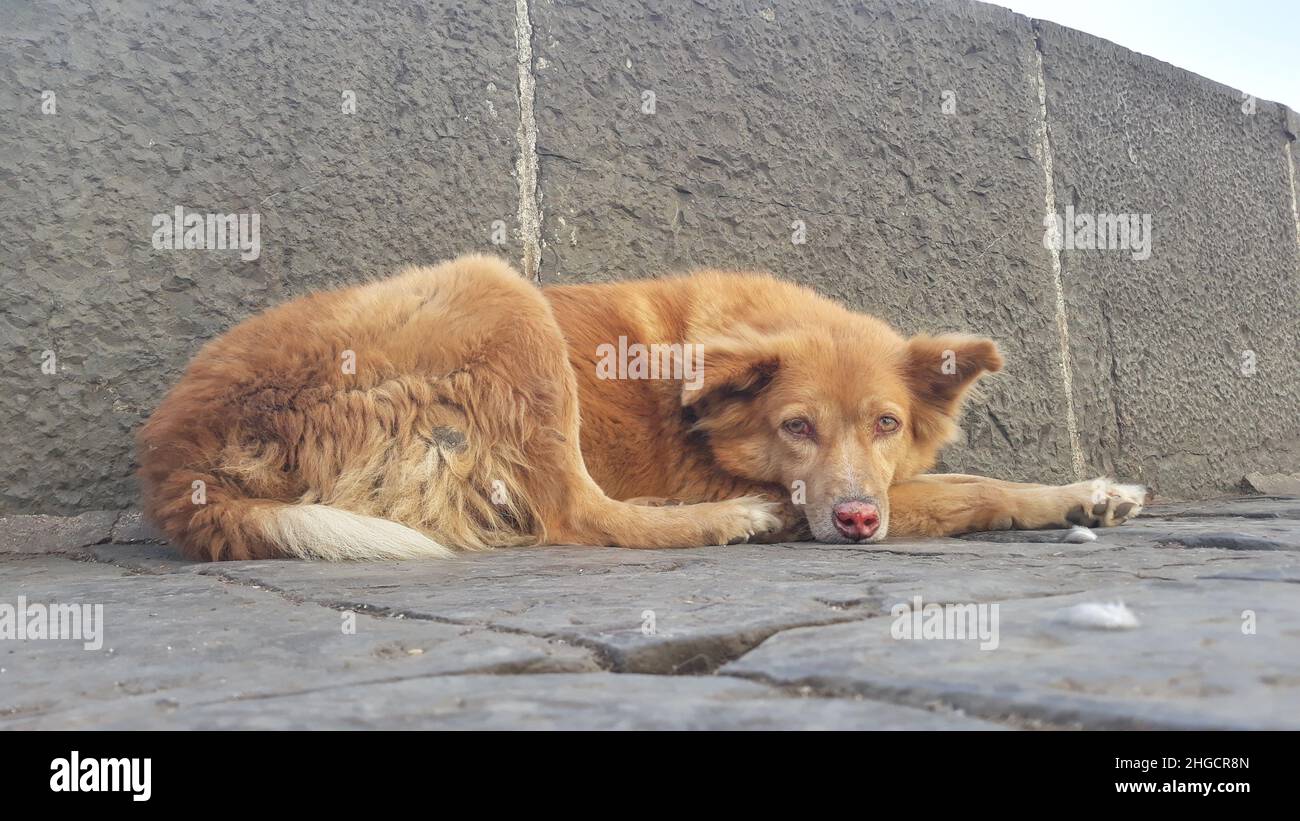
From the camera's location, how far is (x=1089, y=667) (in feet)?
4.45

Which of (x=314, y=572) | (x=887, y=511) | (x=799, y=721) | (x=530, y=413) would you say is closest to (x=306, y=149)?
(x=530, y=413)

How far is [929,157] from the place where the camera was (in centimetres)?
590

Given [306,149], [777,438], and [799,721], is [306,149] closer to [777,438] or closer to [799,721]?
[777,438]

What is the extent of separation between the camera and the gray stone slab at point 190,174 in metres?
3.99

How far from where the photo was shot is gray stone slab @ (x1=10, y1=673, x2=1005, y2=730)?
1.18m

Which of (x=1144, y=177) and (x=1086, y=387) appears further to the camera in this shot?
(x=1144, y=177)

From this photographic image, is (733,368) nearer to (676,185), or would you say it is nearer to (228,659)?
(676,185)

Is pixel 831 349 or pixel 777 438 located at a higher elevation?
pixel 831 349

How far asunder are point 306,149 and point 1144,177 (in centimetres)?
507

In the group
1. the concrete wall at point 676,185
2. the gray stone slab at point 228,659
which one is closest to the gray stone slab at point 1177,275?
Result: the concrete wall at point 676,185

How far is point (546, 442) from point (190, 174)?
1.84 m

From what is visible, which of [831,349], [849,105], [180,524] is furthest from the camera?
[849,105]

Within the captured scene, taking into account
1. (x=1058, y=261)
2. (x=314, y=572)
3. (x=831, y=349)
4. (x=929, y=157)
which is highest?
(x=929, y=157)
